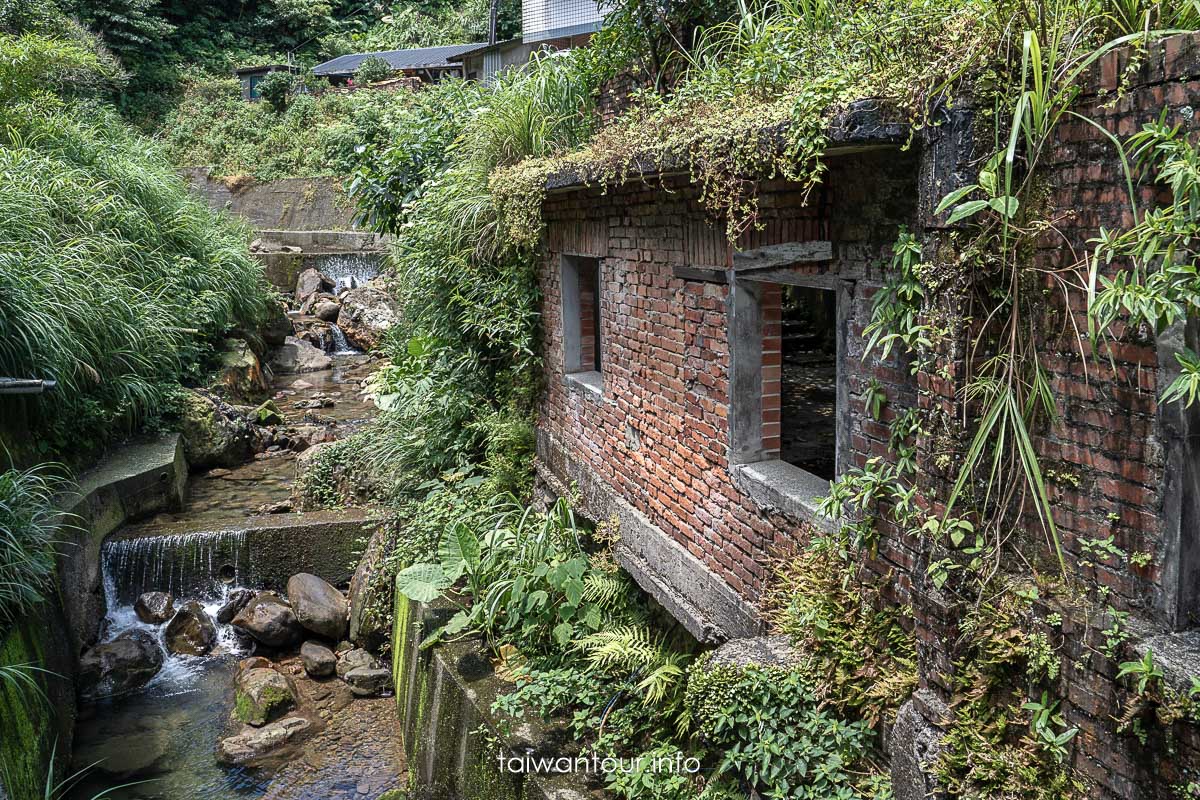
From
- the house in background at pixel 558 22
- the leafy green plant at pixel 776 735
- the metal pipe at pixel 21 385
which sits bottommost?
the leafy green plant at pixel 776 735

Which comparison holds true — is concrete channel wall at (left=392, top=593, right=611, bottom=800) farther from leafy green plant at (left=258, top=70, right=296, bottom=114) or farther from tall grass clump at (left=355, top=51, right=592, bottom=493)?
leafy green plant at (left=258, top=70, right=296, bottom=114)

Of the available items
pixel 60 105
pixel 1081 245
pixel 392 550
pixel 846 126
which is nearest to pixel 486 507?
pixel 392 550

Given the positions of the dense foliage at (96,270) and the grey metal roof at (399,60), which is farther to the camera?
the grey metal roof at (399,60)

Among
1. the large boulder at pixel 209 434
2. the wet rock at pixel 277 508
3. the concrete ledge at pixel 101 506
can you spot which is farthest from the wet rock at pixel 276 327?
the wet rock at pixel 277 508

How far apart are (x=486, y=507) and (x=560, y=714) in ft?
7.98

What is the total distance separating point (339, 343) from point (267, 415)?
6.06m

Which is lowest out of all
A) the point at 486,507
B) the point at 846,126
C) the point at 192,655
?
the point at 192,655

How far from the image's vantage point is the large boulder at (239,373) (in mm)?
12798

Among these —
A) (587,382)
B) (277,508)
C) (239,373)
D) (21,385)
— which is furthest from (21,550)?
(239,373)

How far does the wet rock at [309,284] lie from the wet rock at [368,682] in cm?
1340

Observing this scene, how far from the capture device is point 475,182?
768 cm

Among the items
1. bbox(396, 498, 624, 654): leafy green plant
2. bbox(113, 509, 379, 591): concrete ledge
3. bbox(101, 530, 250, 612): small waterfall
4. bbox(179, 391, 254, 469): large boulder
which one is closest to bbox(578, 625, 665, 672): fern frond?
bbox(396, 498, 624, 654): leafy green plant

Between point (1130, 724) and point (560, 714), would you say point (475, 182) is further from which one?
point (1130, 724)

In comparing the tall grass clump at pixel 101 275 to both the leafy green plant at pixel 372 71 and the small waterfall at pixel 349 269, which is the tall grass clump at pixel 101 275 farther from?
the leafy green plant at pixel 372 71
